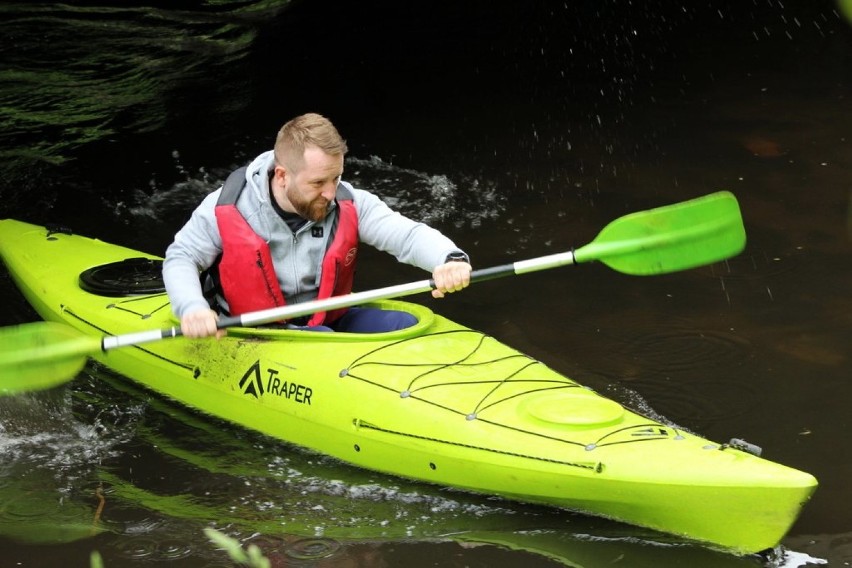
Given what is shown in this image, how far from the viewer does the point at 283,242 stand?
3916mm

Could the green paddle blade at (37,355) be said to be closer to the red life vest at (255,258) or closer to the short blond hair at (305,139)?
the red life vest at (255,258)

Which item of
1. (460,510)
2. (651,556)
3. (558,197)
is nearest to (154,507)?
(460,510)

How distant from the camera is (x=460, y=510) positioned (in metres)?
3.58

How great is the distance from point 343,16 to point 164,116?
2446 mm

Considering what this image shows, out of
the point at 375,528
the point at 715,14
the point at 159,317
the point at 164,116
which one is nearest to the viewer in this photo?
the point at 375,528

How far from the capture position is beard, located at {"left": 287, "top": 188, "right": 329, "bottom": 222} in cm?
375

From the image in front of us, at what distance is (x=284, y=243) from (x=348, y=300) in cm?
32

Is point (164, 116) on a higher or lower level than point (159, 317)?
higher

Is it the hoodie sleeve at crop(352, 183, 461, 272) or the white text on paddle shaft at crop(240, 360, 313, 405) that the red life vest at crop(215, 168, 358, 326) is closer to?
the hoodie sleeve at crop(352, 183, 461, 272)

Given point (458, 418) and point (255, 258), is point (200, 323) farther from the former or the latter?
point (458, 418)

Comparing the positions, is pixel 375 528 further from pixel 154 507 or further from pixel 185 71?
pixel 185 71

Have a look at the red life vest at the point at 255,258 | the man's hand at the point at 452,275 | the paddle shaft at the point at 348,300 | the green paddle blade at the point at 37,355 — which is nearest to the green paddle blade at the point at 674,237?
the paddle shaft at the point at 348,300

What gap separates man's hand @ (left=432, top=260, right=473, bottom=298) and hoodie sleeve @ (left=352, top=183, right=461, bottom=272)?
0.07 m

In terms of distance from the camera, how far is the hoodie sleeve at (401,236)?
3846 millimetres
